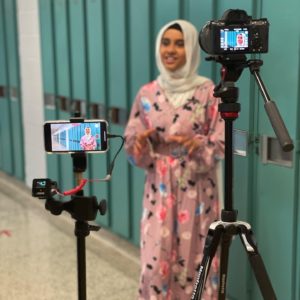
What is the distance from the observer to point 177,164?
246 cm

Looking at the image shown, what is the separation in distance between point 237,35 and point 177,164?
98 cm

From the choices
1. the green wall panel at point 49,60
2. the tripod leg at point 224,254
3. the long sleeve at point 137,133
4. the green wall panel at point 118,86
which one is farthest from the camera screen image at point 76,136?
the green wall panel at point 49,60

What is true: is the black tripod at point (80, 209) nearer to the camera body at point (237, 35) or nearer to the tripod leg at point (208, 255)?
the tripod leg at point (208, 255)

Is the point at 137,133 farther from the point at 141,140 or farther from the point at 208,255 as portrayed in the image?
the point at 208,255

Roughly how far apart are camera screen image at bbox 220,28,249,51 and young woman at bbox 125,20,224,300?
842mm

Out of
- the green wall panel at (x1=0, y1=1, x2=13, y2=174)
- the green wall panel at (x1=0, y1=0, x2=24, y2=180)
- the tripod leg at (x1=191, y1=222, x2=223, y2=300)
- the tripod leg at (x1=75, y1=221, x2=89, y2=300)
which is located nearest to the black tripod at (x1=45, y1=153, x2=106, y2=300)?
the tripod leg at (x1=75, y1=221, x2=89, y2=300)

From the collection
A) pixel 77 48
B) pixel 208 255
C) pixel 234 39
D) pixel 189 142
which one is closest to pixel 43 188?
pixel 208 255

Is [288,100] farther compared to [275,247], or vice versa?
[275,247]

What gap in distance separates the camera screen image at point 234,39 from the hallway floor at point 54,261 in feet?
5.90

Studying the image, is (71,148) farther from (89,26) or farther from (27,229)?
(27,229)

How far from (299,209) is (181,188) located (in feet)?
1.73

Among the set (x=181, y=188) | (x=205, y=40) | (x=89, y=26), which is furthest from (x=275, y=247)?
(x=89, y=26)

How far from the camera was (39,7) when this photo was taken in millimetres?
4480

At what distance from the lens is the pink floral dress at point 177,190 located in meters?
2.43
